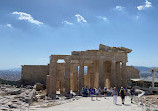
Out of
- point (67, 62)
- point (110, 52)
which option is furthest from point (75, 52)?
point (110, 52)

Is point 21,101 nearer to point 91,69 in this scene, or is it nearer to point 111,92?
point 111,92

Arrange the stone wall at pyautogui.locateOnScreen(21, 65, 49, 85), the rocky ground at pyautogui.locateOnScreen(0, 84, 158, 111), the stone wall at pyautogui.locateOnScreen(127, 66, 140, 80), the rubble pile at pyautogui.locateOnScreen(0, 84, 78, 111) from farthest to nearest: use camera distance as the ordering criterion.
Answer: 1. the stone wall at pyautogui.locateOnScreen(127, 66, 140, 80)
2. the stone wall at pyautogui.locateOnScreen(21, 65, 49, 85)
3. the rubble pile at pyautogui.locateOnScreen(0, 84, 78, 111)
4. the rocky ground at pyautogui.locateOnScreen(0, 84, 158, 111)

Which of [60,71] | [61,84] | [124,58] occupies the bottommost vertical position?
[61,84]

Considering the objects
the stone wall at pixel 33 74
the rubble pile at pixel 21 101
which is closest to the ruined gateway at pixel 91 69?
the rubble pile at pixel 21 101

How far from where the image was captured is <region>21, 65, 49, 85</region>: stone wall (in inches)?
1524

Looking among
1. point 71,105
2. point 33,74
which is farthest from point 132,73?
point 71,105

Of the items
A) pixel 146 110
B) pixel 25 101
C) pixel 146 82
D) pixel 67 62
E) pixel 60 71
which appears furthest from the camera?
pixel 60 71

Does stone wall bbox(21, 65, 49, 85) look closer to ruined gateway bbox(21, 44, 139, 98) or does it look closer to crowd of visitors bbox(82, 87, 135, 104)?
ruined gateway bbox(21, 44, 139, 98)

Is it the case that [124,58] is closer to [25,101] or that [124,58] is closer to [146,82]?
[146,82]

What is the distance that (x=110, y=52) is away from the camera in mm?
25969

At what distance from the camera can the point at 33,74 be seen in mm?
38875

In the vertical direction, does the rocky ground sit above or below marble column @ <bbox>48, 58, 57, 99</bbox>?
below

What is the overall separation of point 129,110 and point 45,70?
29832 mm

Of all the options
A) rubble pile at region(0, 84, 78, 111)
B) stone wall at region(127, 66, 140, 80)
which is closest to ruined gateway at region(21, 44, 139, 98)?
rubble pile at region(0, 84, 78, 111)
